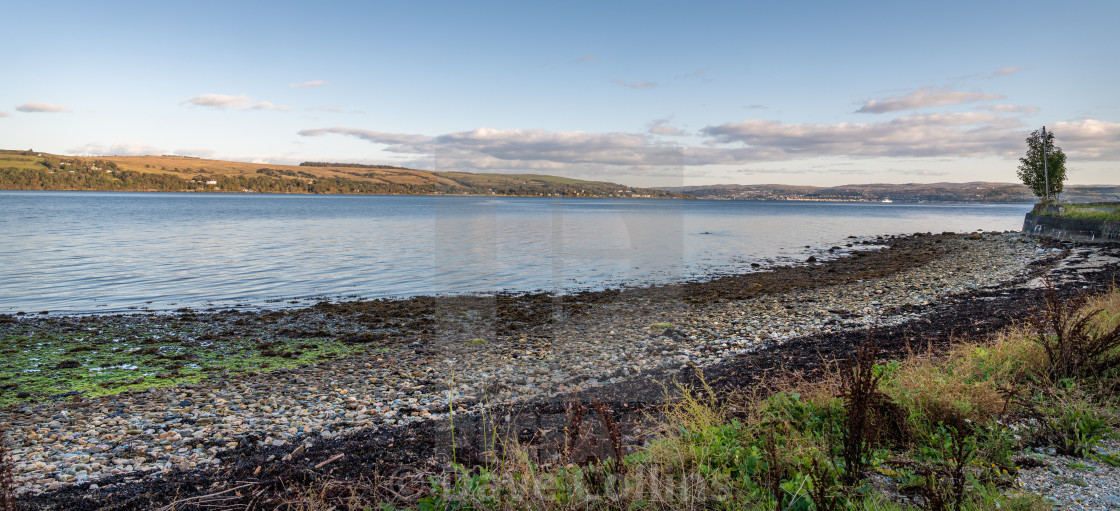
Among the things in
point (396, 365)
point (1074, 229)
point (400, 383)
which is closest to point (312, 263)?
point (396, 365)

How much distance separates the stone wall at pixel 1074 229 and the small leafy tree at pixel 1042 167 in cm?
773

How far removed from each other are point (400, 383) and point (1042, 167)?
190ft

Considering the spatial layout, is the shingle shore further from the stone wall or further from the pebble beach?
the stone wall

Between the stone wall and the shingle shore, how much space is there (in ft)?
70.0

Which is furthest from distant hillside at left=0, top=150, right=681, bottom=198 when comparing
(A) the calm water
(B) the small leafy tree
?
(B) the small leafy tree

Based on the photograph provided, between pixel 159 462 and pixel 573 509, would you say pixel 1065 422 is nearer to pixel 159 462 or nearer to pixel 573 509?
pixel 573 509

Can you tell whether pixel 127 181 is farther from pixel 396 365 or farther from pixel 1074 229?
pixel 1074 229

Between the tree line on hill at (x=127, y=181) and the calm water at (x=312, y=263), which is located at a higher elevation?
the tree line on hill at (x=127, y=181)

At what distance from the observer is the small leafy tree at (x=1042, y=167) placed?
44.8m

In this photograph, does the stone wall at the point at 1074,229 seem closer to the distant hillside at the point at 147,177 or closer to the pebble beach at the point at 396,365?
the pebble beach at the point at 396,365

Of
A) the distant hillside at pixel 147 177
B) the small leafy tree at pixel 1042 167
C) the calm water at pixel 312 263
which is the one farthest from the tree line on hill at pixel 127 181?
the small leafy tree at pixel 1042 167

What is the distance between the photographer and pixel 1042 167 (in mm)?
44844

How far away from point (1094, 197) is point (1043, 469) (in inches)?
2551

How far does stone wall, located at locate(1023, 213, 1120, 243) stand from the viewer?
29.2 meters
